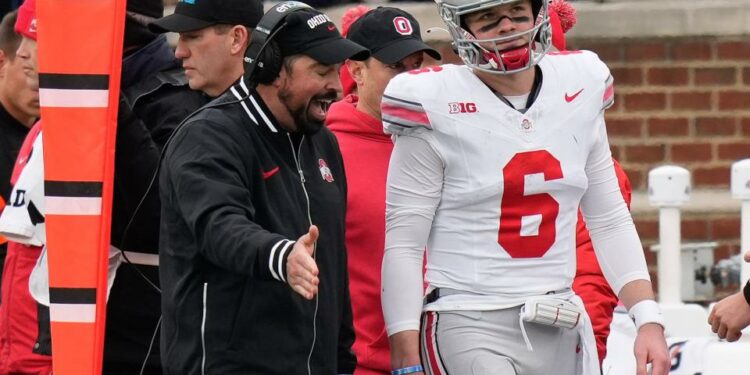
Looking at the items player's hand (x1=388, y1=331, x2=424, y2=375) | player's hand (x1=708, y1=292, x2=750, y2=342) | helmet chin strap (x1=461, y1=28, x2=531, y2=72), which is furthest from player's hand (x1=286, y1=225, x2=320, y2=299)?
player's hand (x1=708, y1=292, x2=750, y2=342)

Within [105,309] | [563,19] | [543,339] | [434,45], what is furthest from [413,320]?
[434,45]

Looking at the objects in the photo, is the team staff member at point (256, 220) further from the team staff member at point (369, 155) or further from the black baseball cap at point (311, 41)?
the team staff member at point (369, 155)

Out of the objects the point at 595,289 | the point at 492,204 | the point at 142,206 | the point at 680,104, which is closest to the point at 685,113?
the point at 680,104

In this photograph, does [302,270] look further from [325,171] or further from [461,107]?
[461,107]

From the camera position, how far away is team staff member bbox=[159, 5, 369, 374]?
14.3 ft

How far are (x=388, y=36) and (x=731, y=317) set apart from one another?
1385mm

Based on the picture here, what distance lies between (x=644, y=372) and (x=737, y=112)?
4.89 m

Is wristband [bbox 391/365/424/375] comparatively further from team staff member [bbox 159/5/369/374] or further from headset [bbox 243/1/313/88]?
headset [bbox 243/1/313/88]

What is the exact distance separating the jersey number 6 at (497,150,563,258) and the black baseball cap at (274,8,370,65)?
50 centimetres

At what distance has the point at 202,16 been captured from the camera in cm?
526

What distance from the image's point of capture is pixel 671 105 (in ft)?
31.2

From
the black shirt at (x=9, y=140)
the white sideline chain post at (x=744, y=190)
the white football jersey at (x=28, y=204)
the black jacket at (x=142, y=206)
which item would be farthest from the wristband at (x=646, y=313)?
the black shirt at (x=9, y=140)

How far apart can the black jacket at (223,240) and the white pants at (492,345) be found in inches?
11.9

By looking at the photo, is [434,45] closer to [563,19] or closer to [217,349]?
[563,19]
